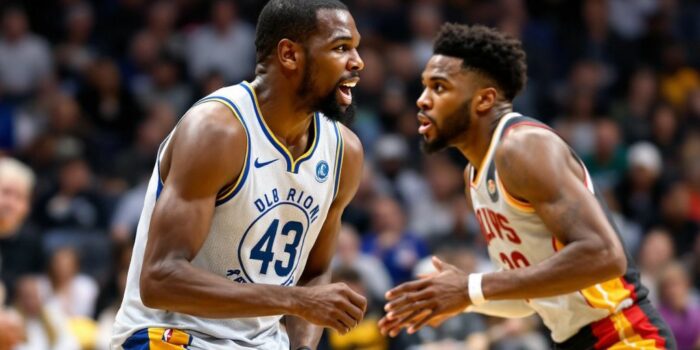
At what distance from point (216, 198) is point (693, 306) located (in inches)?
257

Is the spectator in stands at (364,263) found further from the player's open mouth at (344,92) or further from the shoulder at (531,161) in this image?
the player's open mouth at (344,92)

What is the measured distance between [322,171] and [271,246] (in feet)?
1.42

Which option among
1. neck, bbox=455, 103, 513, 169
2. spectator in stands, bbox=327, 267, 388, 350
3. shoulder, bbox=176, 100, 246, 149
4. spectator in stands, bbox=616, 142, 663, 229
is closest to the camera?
shoulder, bbox=176, 100, 246, 149

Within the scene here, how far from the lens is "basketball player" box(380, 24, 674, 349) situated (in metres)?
4.63

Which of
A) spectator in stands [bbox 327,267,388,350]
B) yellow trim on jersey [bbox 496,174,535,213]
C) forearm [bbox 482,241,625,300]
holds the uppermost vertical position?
yellow trim on jersey [bbox 496,174,535,213]

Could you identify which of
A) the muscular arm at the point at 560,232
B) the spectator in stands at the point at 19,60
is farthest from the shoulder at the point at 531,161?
the spectator in stands at the point at 19,60

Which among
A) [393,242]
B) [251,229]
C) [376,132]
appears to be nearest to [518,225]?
[251,229]

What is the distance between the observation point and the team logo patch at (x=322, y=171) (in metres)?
4.82

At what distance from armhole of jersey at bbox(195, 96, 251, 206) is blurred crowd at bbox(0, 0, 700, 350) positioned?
407 cm

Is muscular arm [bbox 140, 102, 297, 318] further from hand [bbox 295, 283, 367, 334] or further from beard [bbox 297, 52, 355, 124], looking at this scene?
beard [bbox 297, 52, 355, 124]

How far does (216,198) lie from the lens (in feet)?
14.5

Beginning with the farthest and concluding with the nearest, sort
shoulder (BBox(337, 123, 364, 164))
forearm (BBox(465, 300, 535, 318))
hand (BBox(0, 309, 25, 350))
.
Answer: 1. hand (BBox(0, 309, 25, 350))
2. forearm (BBox(465, 300, 535, 318))
3. shoulder (BBox(337, 123, 364, 164))

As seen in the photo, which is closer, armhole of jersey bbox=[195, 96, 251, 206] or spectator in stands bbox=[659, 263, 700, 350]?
armhole of jersey bbox=[195, 96, 251, 206]

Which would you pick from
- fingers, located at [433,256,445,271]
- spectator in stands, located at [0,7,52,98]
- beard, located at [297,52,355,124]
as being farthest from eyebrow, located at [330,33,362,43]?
spectator in stands, located at [0,7,52,98]
